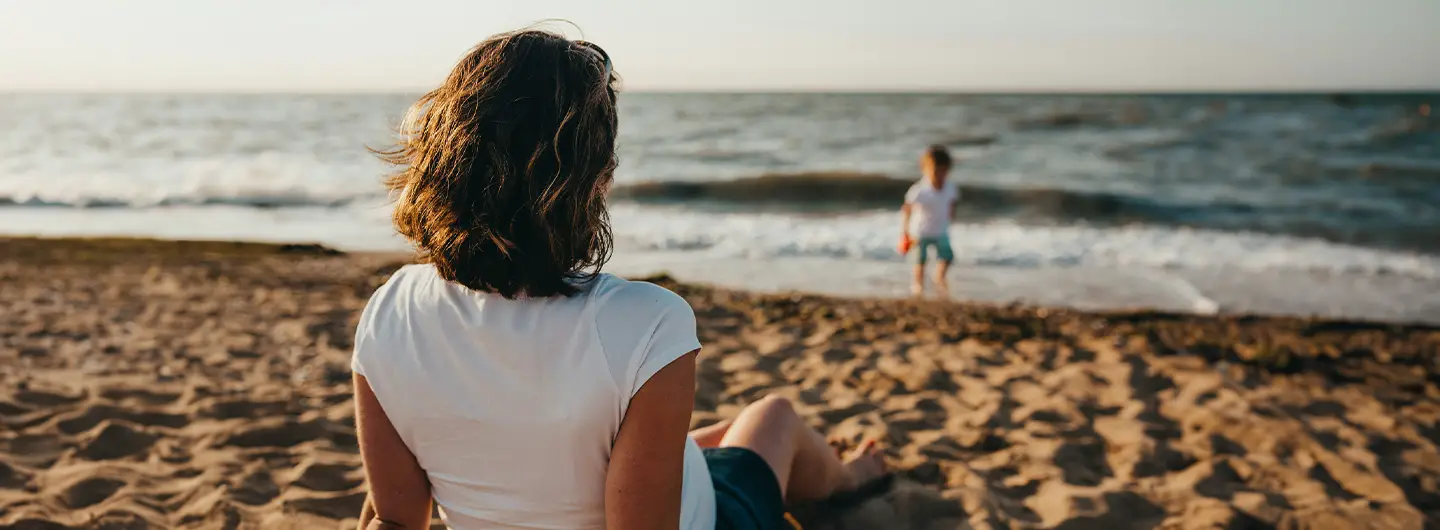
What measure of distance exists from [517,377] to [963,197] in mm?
14802

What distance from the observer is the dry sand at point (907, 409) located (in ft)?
10.3

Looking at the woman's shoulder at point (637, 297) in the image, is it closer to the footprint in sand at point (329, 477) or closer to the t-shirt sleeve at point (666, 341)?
the t-shirt sleeve at point (666, 341)

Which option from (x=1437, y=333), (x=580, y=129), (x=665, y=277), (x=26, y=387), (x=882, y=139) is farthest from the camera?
(x=882, y=139)

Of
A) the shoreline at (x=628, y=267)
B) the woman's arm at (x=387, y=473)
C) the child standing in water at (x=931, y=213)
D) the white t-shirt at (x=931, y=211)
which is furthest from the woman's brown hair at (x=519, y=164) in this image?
the white t-shirt at (x=931, y=211)

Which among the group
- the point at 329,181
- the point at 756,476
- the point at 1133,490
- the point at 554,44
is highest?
the point at 554,44

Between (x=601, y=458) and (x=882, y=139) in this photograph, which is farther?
(x=882, y=139)

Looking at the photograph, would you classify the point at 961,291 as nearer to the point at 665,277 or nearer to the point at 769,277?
the point at 769,277

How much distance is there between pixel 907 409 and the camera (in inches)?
164

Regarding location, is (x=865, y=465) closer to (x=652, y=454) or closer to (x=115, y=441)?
(x=652, y=454)

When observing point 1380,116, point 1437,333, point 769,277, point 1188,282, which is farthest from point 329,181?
point 1380,116

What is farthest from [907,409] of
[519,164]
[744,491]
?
[519,164]

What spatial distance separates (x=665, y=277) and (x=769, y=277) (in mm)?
1239

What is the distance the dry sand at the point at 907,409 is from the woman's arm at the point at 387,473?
4.82 feet

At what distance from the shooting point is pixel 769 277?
339 inches
